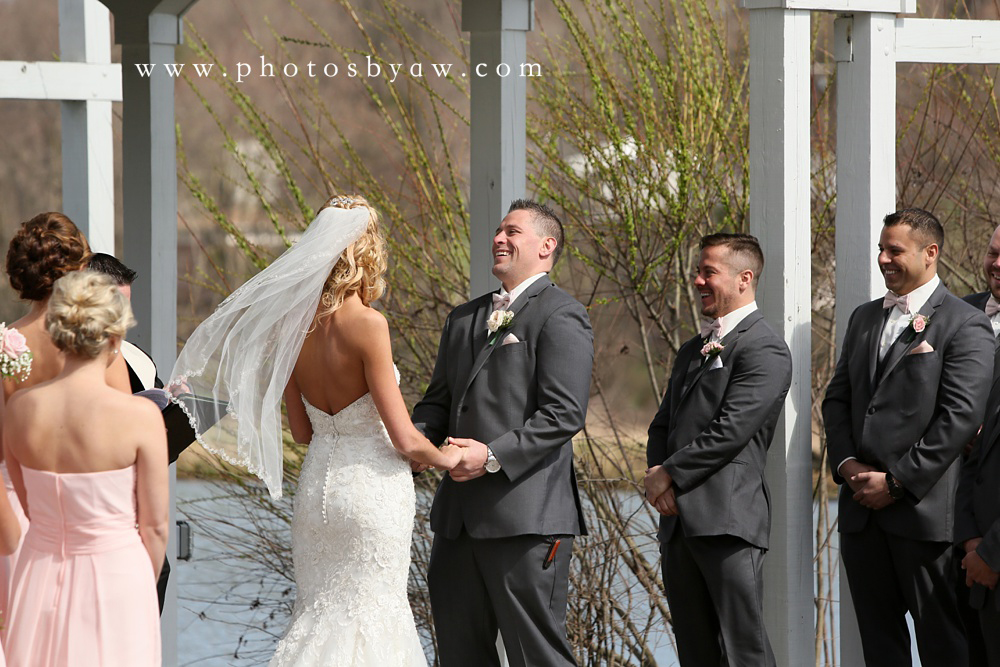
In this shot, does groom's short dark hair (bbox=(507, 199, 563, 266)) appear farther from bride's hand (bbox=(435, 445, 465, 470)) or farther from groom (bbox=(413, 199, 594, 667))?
bride's hand (bbox=(435, 445, 465, 470))

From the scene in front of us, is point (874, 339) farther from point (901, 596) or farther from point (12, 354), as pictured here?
point (12, 354)

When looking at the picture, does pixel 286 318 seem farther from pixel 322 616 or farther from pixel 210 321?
pixel 322 616

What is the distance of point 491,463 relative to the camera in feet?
13.4

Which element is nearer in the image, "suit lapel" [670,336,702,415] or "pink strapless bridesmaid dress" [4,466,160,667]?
"pink strapless bridesmaid dress" [4,466,160,667]

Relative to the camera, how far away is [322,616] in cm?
396

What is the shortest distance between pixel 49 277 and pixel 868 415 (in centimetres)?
248

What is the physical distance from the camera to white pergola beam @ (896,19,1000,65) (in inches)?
185

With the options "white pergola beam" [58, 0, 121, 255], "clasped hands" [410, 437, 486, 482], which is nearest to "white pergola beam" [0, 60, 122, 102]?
"white pergola beam" [58, 0, 121, 255]

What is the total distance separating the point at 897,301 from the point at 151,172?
121 inches

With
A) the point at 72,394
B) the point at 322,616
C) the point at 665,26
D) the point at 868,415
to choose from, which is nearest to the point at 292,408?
the point at 322,616

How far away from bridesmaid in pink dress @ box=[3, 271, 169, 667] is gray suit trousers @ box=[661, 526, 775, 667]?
1.69 m

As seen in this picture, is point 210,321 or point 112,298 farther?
point 210,321

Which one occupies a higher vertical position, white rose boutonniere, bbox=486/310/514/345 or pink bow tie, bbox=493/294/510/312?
pink bow tie, bbox=493/294/510/312

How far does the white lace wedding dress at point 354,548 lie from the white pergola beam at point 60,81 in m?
2.81
